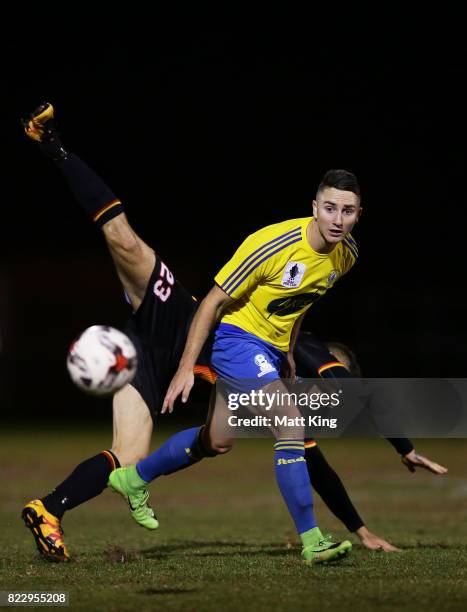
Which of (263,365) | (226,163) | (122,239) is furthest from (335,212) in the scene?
(226,163)

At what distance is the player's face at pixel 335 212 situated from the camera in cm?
556

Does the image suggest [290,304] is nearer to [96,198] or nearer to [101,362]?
[96,198]

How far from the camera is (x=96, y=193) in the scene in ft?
19.4

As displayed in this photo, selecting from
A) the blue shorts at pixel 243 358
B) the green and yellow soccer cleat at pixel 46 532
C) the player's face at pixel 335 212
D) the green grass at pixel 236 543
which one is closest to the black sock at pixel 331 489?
the green grass at pixel 236 543

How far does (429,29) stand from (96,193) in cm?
1584

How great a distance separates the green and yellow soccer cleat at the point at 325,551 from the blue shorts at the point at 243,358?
0.86 meters

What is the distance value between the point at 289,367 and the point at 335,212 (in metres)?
1.06

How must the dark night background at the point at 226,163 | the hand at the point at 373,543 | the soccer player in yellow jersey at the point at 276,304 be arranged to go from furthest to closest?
the dark night background at the point at 226,163 → the hand at the point at 373,543 → the soccer player in yellow jersey at the point at 276,304

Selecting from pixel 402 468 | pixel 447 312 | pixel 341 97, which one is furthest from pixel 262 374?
pixel 341 97

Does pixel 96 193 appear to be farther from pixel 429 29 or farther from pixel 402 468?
pixel 429 29

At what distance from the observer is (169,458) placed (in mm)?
5746

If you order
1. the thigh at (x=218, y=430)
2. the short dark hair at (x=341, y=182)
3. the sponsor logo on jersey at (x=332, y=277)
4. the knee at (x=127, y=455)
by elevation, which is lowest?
the knee at (x=127, y=455)

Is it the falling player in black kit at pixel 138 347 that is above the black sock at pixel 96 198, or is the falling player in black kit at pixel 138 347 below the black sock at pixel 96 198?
below

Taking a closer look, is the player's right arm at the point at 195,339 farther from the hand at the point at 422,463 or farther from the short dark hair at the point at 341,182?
the hand at the point at 422,463
